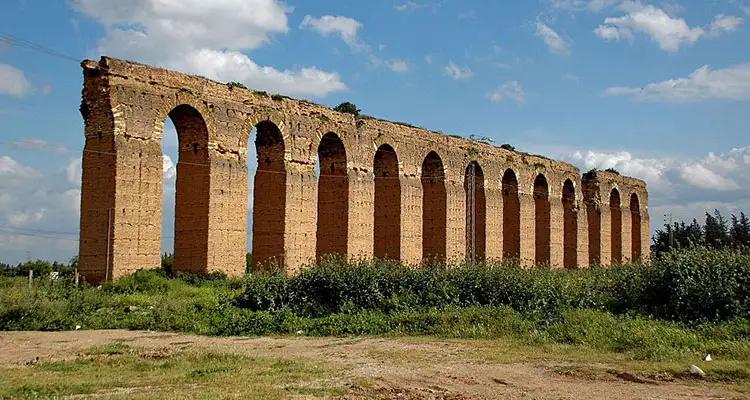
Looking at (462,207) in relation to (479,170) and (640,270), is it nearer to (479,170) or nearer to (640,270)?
(479,170)

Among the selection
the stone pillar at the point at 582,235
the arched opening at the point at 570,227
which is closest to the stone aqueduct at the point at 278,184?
the arched opening at the point at 570,227

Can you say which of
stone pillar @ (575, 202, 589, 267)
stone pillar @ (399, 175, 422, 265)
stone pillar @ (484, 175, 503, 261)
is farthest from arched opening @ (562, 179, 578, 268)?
stone pillar @ (399, 175, 422, 265)

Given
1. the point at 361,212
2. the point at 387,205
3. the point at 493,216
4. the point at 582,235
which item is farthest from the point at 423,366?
the point at 582,235

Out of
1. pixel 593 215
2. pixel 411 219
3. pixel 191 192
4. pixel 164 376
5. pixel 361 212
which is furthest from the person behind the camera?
pixel 593 215

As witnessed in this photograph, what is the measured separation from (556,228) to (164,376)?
96.0 ft

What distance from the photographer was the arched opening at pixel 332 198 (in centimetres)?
2497

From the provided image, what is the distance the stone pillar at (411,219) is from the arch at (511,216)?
670 centimetres

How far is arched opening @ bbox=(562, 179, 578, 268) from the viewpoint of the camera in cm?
3775

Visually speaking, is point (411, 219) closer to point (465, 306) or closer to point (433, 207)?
point (433, 207)

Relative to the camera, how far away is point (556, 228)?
3588 centimetres

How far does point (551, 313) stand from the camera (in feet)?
42.9

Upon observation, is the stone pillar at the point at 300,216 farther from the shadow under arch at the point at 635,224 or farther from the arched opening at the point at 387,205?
the shadow under arch at the point at 635,224

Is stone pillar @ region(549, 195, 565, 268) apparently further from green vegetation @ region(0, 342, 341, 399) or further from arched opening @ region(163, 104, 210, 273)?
green vegetation @ region(0, 342, 341, 399)

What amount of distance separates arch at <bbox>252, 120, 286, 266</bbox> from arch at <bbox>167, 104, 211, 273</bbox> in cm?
229
